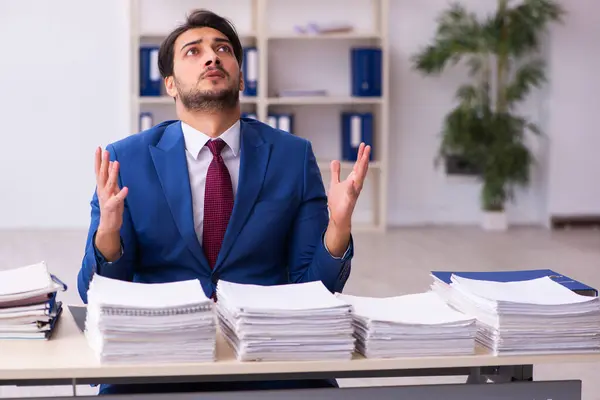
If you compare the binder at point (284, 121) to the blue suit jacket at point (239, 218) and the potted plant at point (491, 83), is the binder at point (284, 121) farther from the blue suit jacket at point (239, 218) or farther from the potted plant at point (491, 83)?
the blue suit jacket at point (239, 218)

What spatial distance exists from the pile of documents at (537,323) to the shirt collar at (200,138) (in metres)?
0.85

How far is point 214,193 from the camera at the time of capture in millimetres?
2387

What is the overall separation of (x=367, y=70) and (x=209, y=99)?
4705 millimetres

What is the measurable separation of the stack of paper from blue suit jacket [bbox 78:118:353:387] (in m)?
0.49

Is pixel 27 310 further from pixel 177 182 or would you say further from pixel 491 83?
pixel 491 83

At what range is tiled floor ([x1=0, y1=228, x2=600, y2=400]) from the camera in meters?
5.37

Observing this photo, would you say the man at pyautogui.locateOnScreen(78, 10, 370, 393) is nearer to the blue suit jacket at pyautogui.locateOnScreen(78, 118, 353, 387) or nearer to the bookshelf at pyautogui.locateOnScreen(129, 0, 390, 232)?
the blue suit jacket at pyautogui.locateOnScreen(78, 118, 353, 387)

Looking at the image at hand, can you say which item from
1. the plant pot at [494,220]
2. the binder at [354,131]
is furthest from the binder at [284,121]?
the plant pot at [494,220]

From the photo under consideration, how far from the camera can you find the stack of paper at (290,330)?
66.7 inches

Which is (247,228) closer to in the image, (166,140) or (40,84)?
(166,140)

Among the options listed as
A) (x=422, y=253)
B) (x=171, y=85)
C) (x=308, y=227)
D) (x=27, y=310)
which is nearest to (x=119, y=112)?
(x=422, y=253)

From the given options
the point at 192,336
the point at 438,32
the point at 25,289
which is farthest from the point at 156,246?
the point at 438,32

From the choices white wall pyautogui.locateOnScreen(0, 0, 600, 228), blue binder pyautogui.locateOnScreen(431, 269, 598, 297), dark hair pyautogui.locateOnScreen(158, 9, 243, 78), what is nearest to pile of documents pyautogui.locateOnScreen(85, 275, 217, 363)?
blue binder pyautogui.locateOnScreen(431, 269, 598, 297)

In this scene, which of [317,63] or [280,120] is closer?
[280,120]
